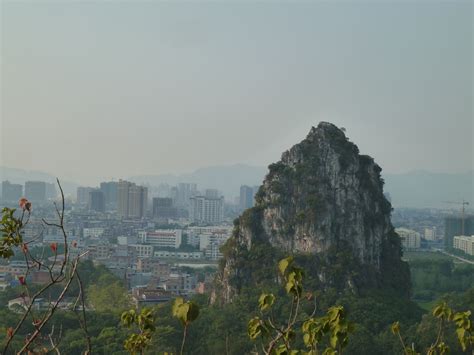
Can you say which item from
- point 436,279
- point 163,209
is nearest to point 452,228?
point 163,209

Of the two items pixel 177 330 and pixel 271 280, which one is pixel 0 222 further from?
pixel 271 280

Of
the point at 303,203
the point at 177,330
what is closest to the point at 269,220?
the point at 303,203

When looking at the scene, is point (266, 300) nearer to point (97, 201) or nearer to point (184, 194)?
point (97, 201)

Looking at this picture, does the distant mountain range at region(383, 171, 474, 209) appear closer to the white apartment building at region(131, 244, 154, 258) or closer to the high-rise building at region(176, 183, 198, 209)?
the high-rise building at region(176, 183, 198, 209)

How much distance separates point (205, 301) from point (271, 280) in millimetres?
2304

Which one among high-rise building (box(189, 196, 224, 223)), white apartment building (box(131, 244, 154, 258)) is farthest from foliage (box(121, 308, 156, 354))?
high-rise building (box(189, 196, 224, 223))

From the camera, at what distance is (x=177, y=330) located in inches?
547

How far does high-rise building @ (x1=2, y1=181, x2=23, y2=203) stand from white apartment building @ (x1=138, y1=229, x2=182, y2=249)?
29094mm

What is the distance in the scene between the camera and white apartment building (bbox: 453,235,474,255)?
149 ft

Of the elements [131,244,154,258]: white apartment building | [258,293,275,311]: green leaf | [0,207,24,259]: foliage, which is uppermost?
[0,207,24,259]: foliage

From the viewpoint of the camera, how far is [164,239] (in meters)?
50.1

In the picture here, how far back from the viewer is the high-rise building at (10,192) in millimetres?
77500

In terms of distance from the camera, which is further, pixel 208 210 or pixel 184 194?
pixel 184 194

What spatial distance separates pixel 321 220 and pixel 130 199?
52.8 m
